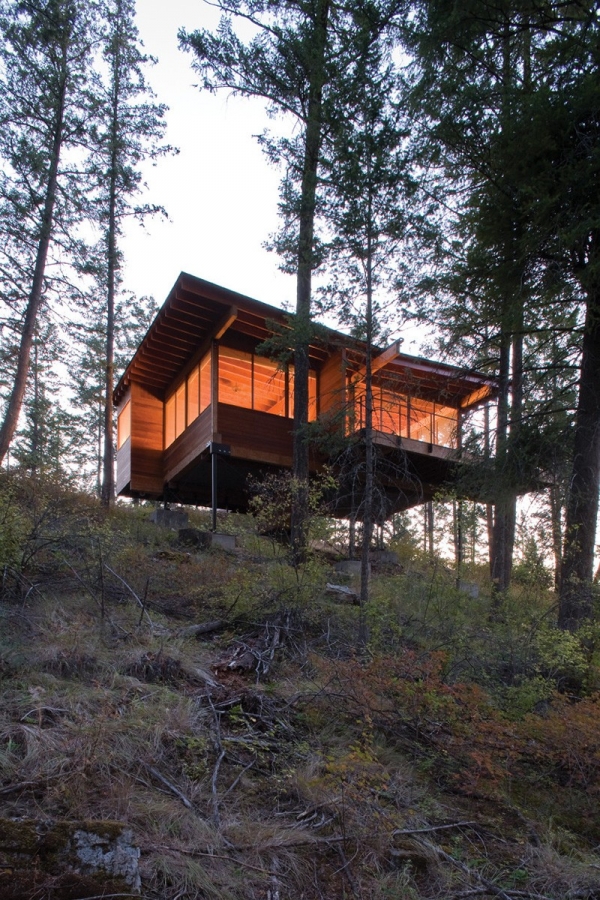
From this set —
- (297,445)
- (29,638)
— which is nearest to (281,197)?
(297,445)

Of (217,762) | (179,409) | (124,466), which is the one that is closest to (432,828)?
(217,762)

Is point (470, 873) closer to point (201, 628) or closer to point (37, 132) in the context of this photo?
point (201, 628)

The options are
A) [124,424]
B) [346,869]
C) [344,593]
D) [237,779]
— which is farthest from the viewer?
[124,424]

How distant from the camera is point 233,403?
47.4 ft

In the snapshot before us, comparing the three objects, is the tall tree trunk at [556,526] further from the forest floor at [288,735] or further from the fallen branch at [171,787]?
the fallen branch at [171,787]

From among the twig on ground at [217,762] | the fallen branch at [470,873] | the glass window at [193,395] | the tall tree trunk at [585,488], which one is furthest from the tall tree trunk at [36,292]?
the fallen branch at [470,873]

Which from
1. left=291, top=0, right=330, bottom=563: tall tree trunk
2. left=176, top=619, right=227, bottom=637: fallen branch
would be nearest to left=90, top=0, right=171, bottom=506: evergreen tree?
left=291, top=0, right=330, bottom=563: tall tree trunk

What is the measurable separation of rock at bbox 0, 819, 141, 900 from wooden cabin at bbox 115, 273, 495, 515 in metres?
8.88

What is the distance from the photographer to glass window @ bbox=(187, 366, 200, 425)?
15.4 m

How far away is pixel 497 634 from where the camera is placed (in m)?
6.85

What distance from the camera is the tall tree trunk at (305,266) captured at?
9812 millimetres

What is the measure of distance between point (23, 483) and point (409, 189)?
728cm

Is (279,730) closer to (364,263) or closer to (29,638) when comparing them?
(29,638)

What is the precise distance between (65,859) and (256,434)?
12.1 m
